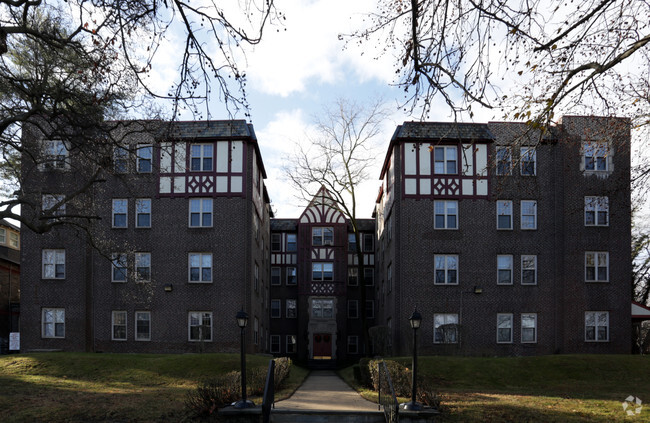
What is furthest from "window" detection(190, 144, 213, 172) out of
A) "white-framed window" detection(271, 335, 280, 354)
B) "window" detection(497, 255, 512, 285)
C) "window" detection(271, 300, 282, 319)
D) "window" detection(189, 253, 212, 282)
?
"white-framed window" detection(271, 335, 280, 354)

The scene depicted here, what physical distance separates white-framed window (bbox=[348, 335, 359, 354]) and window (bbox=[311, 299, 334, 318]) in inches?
160

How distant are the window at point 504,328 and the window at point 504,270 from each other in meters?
1.65

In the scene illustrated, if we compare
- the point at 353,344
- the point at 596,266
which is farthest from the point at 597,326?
the point at 353,344

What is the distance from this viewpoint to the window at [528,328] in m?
29.3

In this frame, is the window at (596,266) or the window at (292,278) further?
the window at (292,278)

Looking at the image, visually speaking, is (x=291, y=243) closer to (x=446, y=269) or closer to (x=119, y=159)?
(x=446, y=269)

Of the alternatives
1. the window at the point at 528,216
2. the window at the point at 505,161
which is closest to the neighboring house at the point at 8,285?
the window at the point at 528,216

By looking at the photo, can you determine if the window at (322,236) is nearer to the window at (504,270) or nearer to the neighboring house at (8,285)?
the window at (504,270)

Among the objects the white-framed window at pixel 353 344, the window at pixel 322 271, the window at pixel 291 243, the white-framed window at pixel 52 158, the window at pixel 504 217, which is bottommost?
the white-framed window at pixel 353 344

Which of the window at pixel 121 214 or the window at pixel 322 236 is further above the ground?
the window at pixel 121 214

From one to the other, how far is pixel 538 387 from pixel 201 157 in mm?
18725

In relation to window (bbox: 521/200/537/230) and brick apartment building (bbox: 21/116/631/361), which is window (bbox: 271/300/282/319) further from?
window (bbox: 521/200/537/230)

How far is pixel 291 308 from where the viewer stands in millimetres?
47750

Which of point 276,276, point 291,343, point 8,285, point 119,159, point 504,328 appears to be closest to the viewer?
point 119,159
